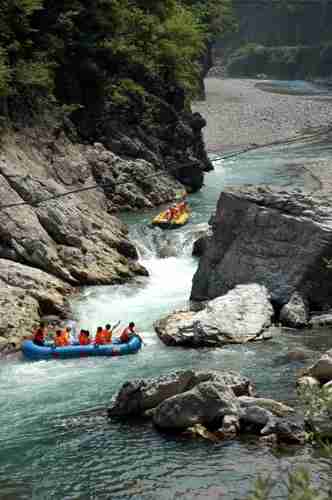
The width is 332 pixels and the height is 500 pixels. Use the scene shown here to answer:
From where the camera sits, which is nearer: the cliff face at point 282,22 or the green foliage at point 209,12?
the green foliage at point 209,12

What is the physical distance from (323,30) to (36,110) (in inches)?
3849

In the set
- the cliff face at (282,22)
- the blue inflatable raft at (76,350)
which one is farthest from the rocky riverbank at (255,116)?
the cliff face at (282,22)

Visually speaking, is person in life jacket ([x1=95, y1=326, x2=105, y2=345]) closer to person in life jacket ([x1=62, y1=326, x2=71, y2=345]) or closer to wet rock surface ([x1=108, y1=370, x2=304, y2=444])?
person in life jacket ([x1=62, y1=326, x2=71, y2=345])

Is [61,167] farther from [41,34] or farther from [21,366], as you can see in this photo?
[21,366]

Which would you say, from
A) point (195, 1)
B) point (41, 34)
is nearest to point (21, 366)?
point (41, 34)

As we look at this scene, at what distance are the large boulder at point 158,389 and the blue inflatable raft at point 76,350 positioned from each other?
4175 millimetres

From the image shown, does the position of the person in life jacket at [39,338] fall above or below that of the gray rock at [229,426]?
below

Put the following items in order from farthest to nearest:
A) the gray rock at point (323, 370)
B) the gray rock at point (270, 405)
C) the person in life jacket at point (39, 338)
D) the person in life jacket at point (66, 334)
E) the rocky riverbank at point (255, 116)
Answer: the rocky riverbank at point (255, 116) < the person in life jacket at point (66, 334) < the person in life jacket at point (39, 338) < the gray rock at point (323, 370) < the gray rock at point (270, 405)

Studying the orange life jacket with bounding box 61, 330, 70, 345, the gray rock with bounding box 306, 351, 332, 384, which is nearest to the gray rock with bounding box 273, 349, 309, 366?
the gray rock with bounding box 306, 351, 332, 384

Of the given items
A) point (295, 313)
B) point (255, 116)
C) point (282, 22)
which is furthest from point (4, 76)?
point (282, 22)

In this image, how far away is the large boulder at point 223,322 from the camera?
18.4 metres

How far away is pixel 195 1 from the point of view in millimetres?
58250

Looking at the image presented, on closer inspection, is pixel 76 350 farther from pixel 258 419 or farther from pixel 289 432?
pixel 289 432

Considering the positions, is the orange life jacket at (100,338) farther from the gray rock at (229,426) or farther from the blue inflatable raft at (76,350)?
the gray rock at (229,426)
